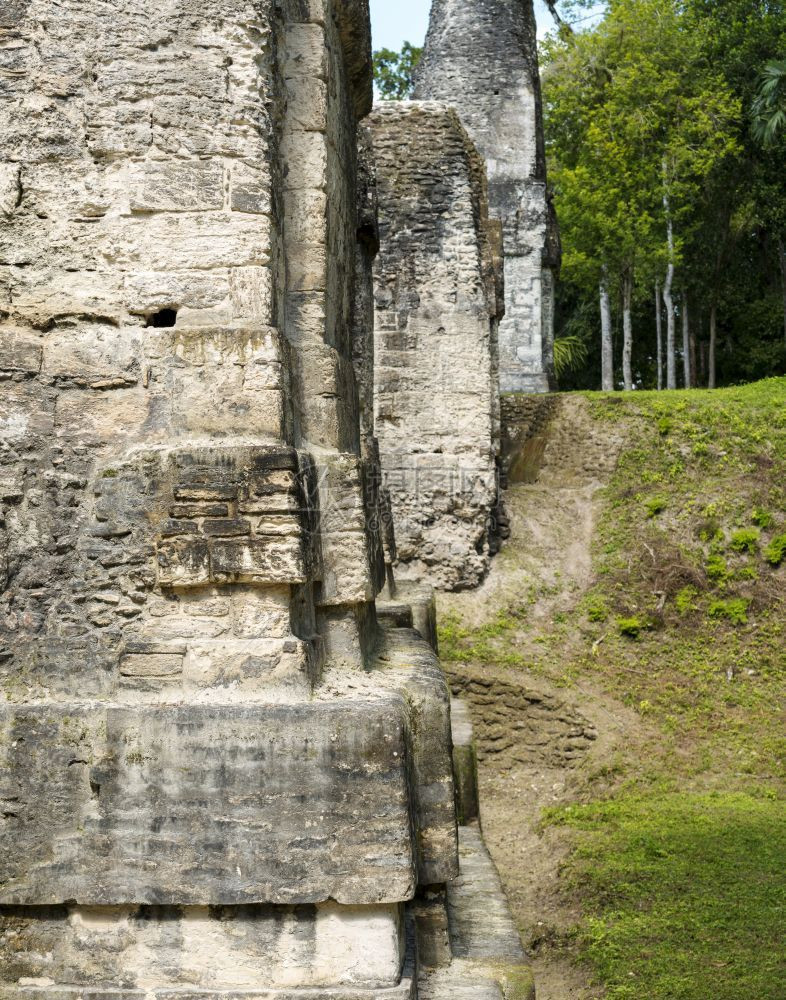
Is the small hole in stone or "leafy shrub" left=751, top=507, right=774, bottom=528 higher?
the small hole in stone

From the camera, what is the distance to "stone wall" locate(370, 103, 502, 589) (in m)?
11.3

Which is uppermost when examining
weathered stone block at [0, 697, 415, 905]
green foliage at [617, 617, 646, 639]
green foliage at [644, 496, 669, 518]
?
weathered stone block at [0, 697, 415, 905]

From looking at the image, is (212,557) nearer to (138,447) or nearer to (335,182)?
(138,447)

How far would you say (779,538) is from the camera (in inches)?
443

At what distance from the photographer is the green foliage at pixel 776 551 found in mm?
11156

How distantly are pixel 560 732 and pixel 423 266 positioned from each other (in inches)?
179

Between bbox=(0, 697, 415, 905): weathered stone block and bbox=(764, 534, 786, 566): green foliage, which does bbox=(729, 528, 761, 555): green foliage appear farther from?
bbox=(0, 697, 415, 905): weathered stone block

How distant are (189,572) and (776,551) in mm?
9018

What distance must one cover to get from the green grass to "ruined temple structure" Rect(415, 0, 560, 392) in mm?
9895

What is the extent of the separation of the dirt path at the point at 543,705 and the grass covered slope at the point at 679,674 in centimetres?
7

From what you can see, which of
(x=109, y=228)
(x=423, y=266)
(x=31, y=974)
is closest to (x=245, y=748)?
(x=31, y=974)

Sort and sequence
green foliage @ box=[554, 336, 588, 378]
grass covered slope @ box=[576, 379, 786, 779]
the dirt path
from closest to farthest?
the dirt path, grass covered slope @ box=[576, 379, 786, 779], green foliage @ box=[554, 336, 588, 378]

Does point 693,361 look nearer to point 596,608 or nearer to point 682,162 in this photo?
point 682,162

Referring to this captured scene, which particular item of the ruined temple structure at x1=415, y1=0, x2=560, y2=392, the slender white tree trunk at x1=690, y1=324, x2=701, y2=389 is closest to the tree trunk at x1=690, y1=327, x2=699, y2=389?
the slender white tree trunk at x1=690, y1=324, x2=701, y2=389
